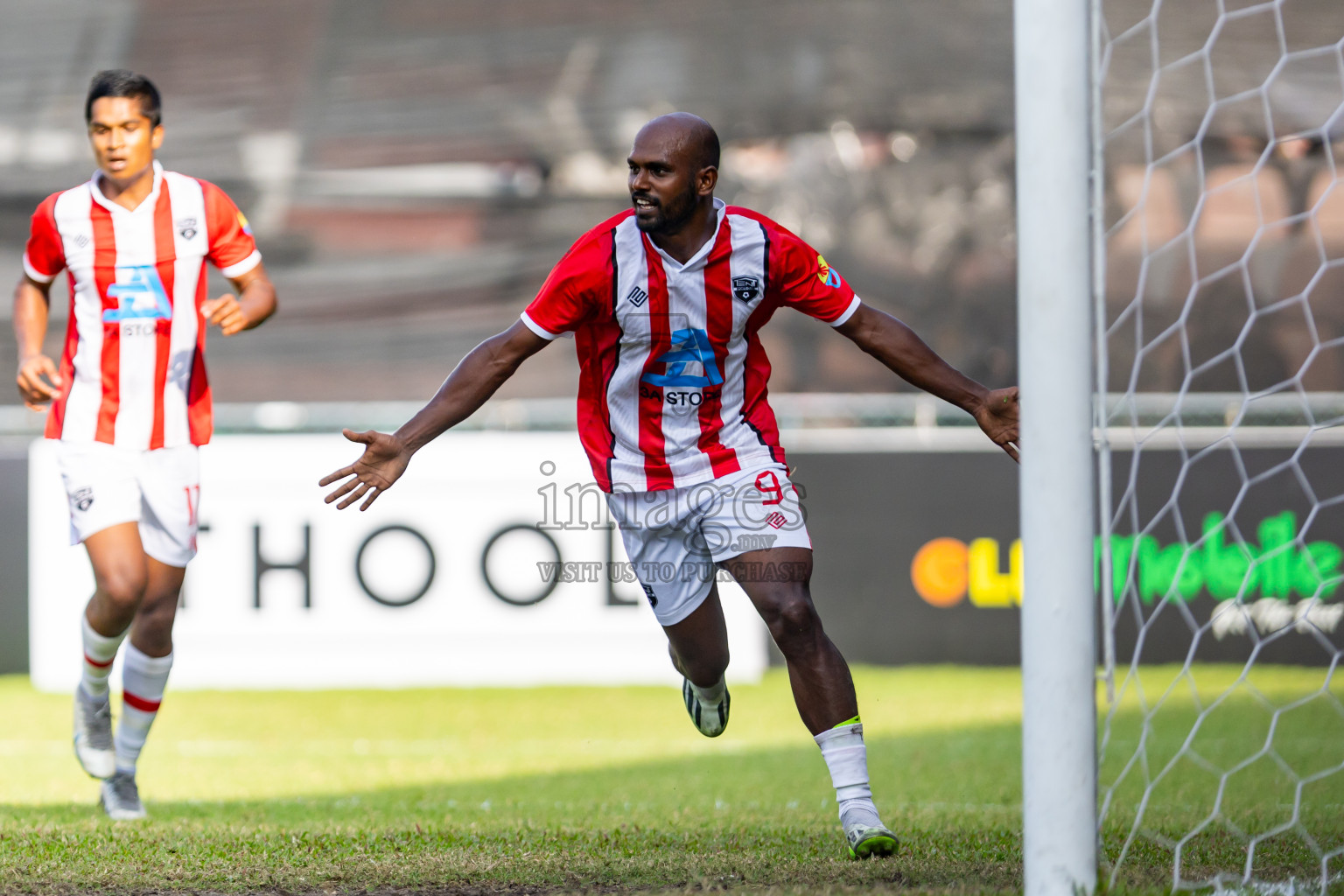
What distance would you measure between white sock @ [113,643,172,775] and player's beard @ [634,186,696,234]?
7.47 feet

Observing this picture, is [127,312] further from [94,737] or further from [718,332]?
[718,332]

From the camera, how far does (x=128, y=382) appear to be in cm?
450

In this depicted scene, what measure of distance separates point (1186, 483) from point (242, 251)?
19.7 ft

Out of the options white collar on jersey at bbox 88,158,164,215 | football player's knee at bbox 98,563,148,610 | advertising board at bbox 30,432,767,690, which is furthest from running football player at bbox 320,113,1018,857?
advertising board at bbox 30,432,767,690

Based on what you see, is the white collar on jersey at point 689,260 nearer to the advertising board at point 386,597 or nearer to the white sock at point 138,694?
the white sock at point 138,694

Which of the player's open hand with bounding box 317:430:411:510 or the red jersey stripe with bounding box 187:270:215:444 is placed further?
the red jersey stripe with bounding box 187:270:215:444

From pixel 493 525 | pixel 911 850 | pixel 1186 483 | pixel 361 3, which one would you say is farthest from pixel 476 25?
pixel 911 850

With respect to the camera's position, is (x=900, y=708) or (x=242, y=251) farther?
(x=900, y=708)

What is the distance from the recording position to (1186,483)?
854cm

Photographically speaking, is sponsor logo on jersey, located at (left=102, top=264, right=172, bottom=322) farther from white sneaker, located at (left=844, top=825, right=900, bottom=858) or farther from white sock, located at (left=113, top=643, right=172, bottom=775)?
white sneaker, located at (left=844, top=825, right=900, bottom=858)

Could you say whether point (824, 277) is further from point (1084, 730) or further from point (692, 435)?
point (1084, 730)

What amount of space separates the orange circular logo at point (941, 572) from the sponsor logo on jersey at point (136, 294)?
211 inches

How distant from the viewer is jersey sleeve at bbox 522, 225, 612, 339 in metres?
3.70

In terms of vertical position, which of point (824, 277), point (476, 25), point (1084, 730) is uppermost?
point (476, 25)
